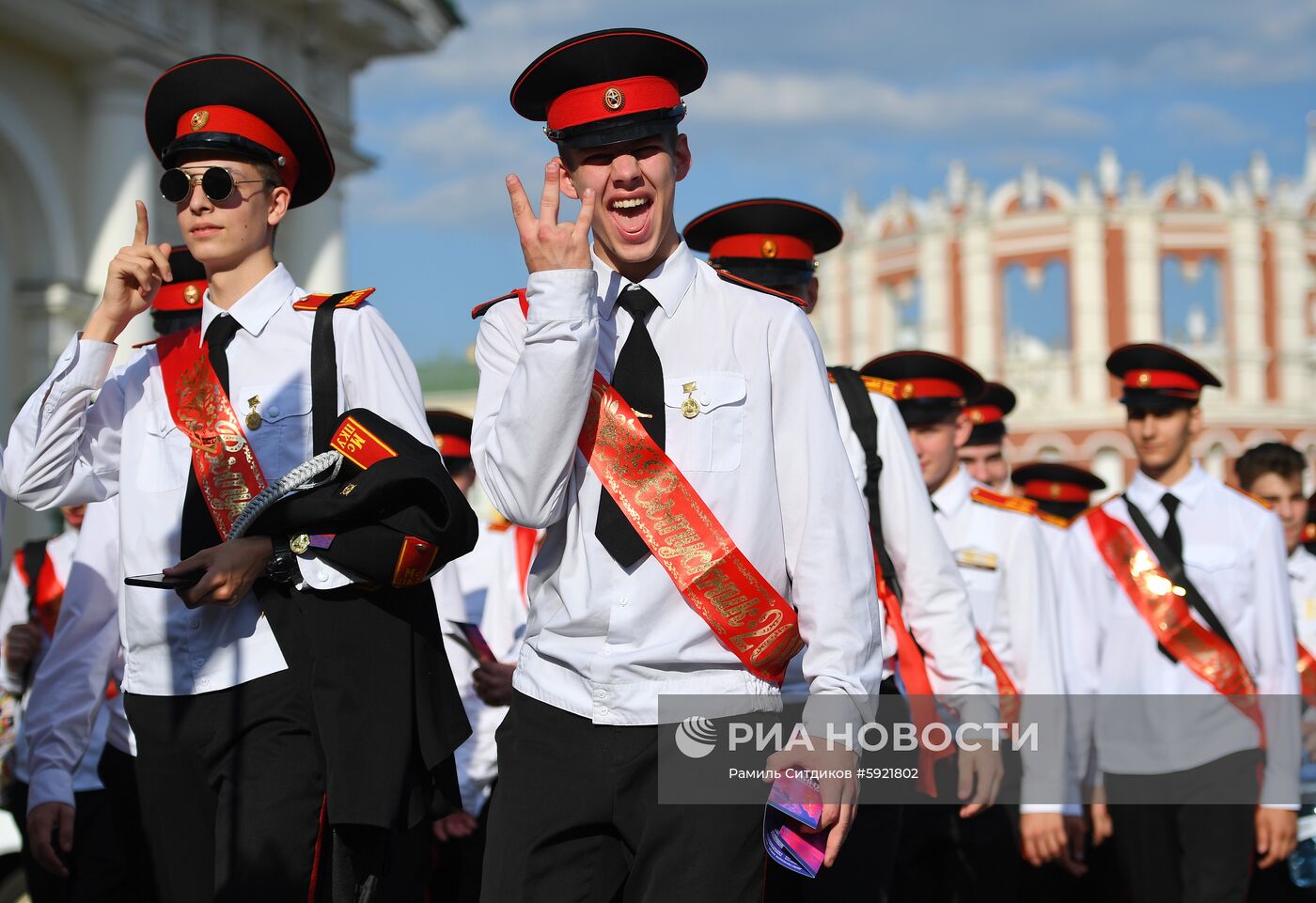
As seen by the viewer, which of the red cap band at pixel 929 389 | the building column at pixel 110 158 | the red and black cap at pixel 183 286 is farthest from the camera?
the building column at pixel 110 158

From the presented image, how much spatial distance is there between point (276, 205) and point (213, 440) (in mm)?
715

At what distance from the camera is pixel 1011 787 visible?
6828 millimetres

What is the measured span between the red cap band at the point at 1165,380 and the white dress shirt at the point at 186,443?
3.98 m

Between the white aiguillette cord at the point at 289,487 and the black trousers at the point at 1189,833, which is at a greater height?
the white aiguillette cord at the point at 289,487

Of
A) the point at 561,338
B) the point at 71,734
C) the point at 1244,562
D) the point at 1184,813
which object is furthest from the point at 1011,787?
the point at 561,338

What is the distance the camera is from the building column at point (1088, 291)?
55000 mm

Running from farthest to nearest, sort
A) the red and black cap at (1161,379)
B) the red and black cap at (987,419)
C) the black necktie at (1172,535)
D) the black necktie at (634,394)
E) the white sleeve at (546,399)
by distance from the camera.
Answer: the red and black cap at (987,419), the red and black cap at (1161,379), the black necktie at (1172,535), the black necktie at (634,394), the white sleeve at (546,399)

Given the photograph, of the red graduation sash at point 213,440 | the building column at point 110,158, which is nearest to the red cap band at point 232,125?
the red graduation sash at point 213,440

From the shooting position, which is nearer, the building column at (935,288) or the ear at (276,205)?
the ear at (276,205)

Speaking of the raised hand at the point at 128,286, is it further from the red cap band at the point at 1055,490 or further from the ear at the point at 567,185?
the red cap band at the point at 1055,490

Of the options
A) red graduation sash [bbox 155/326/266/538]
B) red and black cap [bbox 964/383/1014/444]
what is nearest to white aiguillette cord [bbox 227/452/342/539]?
red graduation sash [bbox 155/326/266/538]

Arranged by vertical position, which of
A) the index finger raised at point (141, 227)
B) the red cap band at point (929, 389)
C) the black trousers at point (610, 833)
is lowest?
the black trousers at point (610, 833)

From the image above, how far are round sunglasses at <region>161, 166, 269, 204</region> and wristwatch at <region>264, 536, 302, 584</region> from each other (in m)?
0.92

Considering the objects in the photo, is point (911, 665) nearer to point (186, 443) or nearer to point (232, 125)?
point (186, 443)
